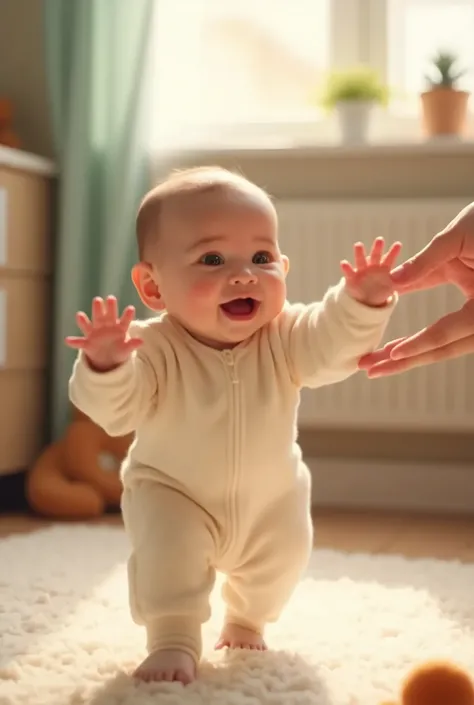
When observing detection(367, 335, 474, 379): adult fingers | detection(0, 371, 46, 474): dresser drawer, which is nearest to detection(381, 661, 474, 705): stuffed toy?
detection(367, 335, 474, 379): adult fingers

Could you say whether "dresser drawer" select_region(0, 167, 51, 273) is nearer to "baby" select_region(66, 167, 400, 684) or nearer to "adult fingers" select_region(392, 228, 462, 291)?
"baby" select_region(66, 167, 400, 684)

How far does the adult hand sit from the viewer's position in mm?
1158

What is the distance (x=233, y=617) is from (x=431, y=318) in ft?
4.49

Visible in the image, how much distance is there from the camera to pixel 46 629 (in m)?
1.36

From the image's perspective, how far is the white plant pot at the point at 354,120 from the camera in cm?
261

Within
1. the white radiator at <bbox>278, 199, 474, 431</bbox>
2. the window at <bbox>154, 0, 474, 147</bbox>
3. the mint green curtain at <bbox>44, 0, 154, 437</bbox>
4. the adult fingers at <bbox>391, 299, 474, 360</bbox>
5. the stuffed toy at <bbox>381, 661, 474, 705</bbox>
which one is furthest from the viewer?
the window at <bbox>154, 0, 474, 147</bbox>

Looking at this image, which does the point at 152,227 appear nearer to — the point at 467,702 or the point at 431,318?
the point at 467,702

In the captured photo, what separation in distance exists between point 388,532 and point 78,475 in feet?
2.40

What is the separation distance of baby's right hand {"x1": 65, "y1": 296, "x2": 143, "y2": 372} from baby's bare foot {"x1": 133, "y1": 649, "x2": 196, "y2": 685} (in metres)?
0.32

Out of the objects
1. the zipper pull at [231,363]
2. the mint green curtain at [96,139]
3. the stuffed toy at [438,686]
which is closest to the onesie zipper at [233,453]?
the zipper pull at [231,363]

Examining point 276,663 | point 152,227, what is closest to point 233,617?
point 276,663

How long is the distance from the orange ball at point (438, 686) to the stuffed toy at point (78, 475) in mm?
1528

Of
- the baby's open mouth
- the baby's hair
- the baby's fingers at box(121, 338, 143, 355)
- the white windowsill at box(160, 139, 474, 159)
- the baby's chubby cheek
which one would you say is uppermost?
the white windowsill at box(160, 139, 474, 159)

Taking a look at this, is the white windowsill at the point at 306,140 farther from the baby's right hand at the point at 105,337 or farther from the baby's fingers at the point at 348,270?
the baby's right hand at the point at 105,337
